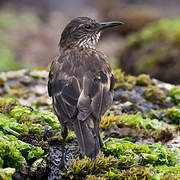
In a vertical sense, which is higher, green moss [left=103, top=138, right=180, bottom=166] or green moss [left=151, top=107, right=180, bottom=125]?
green moss [left=151, top=107, right=180, bottom=125]

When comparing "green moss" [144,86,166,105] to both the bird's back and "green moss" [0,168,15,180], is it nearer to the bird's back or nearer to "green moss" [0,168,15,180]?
the bird's back

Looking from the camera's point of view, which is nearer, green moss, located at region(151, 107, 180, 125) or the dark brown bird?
the dark brown bird

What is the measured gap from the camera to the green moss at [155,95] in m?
8.20

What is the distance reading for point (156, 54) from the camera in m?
14.4

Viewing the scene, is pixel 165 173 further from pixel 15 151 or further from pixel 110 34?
pixel 110 34

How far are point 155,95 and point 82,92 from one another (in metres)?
3.34

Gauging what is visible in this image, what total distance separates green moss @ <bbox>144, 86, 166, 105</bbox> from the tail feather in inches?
132

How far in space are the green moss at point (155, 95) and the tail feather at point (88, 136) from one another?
3352 millimetres

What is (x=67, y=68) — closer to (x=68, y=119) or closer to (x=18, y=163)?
(x=68, y=119)

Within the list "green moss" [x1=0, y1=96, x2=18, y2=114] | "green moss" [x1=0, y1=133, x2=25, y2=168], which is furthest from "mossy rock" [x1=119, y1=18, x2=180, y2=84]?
"green moss" [x1=0, y1=133, x2=25, y2=168]

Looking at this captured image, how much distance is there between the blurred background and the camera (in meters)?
14.2

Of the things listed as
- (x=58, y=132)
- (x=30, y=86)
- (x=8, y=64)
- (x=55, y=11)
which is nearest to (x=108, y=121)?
(x=58, y=132)

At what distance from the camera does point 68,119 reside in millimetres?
5074

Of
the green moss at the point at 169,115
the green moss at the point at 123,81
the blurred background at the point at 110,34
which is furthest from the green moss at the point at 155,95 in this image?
the blurred background at the point at 110,34
